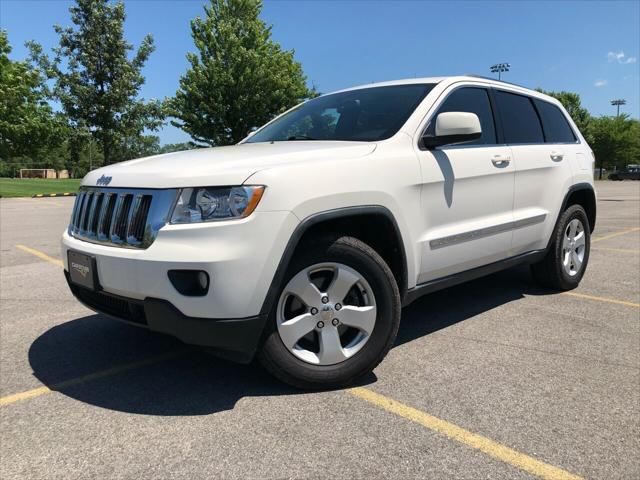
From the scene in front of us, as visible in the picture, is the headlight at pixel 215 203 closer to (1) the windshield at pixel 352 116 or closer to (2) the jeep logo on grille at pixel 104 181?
(2) the jeep logo on grille at pixel 104 181

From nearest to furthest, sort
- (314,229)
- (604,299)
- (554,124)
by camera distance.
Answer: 1. (314,229)
2. (604,299)
3. (554,124)

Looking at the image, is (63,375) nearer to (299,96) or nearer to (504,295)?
(504,295)

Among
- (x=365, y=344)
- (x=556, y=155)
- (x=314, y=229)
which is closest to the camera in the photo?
(x=314, y=229)

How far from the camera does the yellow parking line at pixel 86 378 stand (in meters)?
2.86

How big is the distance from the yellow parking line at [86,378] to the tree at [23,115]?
28.1 meters

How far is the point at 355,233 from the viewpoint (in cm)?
312

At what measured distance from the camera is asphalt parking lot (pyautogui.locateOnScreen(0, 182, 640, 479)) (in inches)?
87.4

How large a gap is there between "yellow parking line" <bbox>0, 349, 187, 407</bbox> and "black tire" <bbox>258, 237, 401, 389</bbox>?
99cm

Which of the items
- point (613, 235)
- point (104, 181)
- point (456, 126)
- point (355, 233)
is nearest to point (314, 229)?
point (355, 233)

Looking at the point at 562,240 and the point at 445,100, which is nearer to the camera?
the point at 445,100

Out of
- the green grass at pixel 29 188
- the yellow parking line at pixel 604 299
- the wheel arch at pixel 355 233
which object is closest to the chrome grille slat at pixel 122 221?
the wheel arch at pixel 355 233

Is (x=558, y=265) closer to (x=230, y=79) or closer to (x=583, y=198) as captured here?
(x=583, y=198)

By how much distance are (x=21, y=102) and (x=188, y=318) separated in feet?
101

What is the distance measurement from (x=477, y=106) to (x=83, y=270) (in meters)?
2.99
